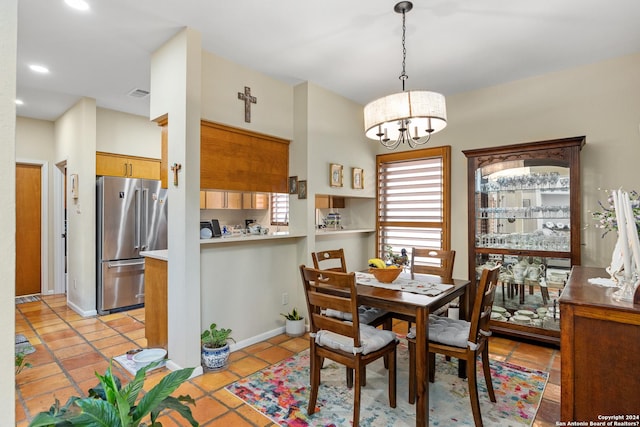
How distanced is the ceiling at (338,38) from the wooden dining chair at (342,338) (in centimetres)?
192

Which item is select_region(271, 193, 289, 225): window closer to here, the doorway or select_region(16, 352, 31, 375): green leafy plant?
select_region(16, 352, 31, 375): green leafy plant

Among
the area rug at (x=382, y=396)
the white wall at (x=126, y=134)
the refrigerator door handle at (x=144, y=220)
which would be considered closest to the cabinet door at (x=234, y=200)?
the refrigerator door handle at (x=144, y=220)

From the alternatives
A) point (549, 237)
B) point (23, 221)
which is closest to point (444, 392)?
point (549, 237)

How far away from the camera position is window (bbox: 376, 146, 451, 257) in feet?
13.5

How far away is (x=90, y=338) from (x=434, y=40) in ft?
14.6

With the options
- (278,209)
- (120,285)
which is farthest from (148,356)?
(278,209)

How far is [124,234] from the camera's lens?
4395mm

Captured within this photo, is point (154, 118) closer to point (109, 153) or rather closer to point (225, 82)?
point (225, 82)

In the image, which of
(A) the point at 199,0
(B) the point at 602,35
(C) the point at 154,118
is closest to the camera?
(A) the point at 199,0

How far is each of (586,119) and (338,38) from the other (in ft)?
8.51

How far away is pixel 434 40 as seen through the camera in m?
2.78

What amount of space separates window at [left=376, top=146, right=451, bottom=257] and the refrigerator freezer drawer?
3408 millimetres

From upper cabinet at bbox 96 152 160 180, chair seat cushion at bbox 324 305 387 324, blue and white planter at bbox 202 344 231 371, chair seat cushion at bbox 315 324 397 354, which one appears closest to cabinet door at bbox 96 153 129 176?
upper cabinet at bbox 96 152 160 180

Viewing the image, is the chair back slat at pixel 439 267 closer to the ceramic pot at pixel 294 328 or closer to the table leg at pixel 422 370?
the table leg at pixel 422 370
